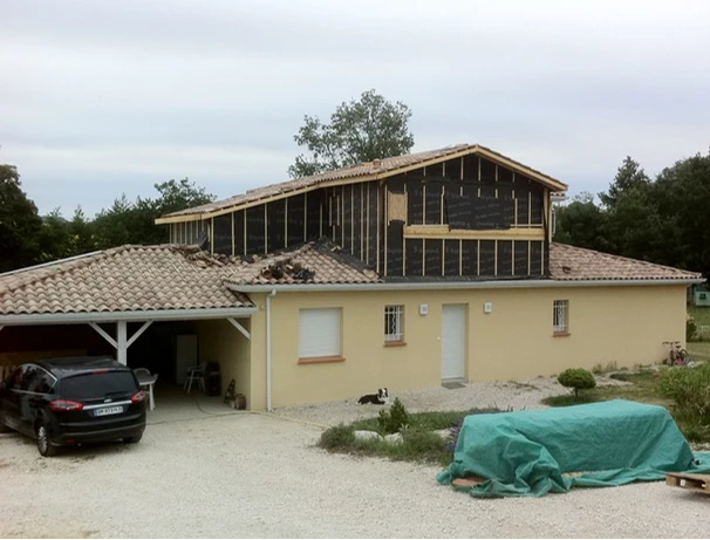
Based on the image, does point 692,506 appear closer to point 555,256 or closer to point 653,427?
point 653,427

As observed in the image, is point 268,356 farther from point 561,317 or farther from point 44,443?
point 561,317

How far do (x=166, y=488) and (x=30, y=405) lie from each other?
3.95m

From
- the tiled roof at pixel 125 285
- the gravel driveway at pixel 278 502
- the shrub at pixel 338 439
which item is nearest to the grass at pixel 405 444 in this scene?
the shrub at pixel 338 439

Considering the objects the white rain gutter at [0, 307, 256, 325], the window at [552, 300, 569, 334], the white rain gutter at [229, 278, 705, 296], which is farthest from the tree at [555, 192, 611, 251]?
the white rain gutter at [0, 307, 256, 325]

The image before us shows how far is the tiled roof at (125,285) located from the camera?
14930 mm

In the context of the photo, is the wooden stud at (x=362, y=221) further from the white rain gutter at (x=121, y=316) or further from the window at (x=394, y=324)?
the white rain gutter at (x=121, y=316)

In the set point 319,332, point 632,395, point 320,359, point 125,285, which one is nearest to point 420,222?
point 319,332

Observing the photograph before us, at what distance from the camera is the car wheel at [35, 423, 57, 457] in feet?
40.1

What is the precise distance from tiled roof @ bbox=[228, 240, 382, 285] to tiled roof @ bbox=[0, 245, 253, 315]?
0.63 meters

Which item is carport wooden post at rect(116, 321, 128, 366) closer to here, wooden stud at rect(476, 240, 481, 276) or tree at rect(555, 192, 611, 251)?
wooden stud at rect(476, 240, 481, 276)

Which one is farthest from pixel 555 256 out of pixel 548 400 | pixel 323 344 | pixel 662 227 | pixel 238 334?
pixel 662 227

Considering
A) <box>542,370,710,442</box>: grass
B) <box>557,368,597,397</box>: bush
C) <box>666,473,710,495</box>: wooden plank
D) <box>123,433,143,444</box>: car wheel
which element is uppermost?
<box>666,473,710,495</box>: wooden plank

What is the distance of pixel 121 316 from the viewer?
1522 centimetres

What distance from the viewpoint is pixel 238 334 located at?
1772 centimetres
